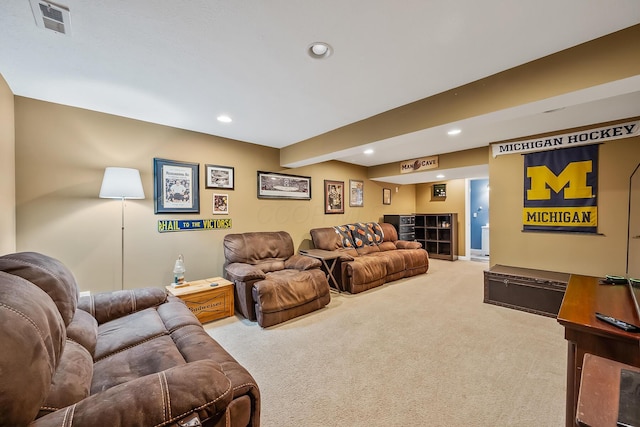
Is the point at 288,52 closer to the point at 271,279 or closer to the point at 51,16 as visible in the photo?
the point at 51,16

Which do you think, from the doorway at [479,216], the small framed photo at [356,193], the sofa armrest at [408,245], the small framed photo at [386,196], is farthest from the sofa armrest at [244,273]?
the doorway at [479,216]

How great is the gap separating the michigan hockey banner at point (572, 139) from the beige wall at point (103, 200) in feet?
12.8

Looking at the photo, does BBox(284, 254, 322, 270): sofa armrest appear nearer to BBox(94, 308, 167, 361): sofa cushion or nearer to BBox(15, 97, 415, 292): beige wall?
BBox(15, 97, 415, 292): beige wall

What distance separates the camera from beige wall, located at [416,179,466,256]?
21.9 feet

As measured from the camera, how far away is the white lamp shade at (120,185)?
2525mm

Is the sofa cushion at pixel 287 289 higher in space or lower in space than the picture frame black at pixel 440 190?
lower

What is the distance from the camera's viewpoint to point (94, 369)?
4.29 feet

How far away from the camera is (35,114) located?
8.19 ft

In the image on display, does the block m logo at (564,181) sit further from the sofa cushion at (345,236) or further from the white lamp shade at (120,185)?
the white lamp shade at (120,185)

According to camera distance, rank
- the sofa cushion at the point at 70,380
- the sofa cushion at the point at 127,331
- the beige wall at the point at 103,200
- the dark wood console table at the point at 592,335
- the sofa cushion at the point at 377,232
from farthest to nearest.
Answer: the sofa cushion at the point at 377,232 < the beige wall at the point at 103,200 < the sofa cushion at the point at 127,331 < the dark wood console table at the point at 592,335 < the sofa cushion at the point at 70,380

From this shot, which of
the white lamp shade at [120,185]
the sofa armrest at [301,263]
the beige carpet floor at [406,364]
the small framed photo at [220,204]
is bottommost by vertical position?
the beige carpet floor at [406,364]

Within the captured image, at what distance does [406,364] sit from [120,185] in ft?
10.4

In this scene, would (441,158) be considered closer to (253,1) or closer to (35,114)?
(253,1)

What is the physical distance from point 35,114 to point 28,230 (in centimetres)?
114
